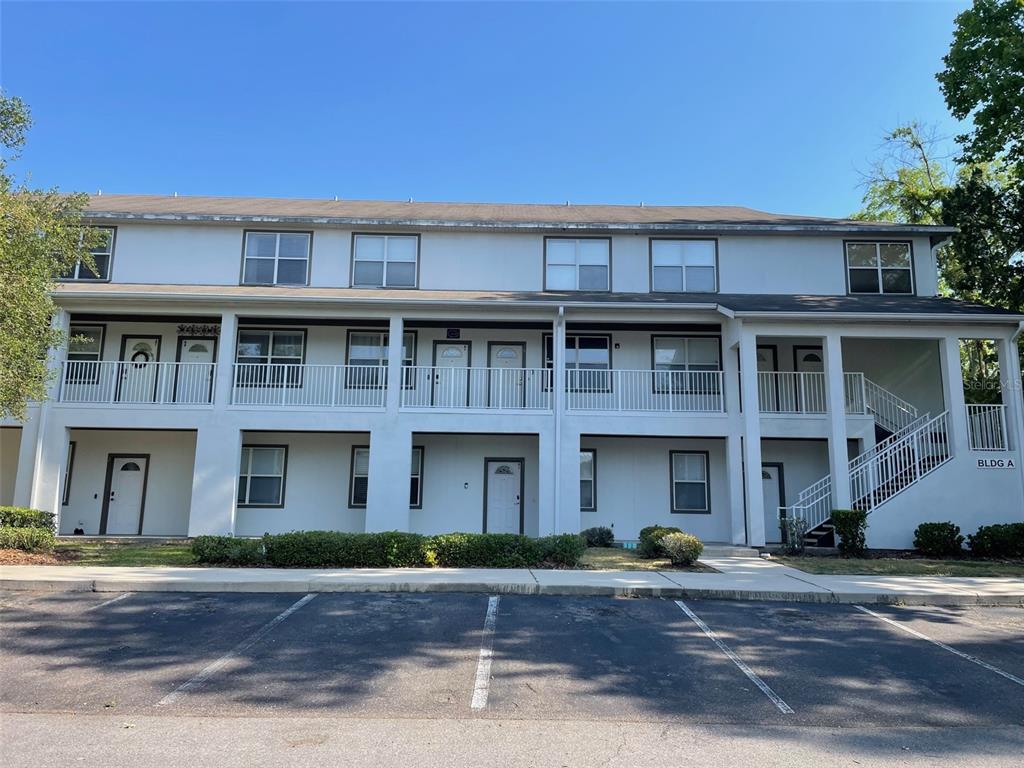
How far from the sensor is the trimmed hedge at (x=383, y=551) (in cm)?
1119

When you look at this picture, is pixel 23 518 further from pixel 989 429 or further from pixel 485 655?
pixel 989 429

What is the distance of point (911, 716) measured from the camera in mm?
5422

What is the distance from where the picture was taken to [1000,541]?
13.4 meters

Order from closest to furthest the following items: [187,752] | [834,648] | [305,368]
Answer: [187,752] < [834,648] < [305,368]

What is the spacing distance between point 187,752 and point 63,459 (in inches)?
546

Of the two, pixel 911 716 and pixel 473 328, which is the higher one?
pixel 473 328

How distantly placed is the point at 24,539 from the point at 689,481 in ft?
48.0

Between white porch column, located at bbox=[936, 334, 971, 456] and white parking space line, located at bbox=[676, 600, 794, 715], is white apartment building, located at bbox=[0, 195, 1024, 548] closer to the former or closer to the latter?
white porch column, located at bbox=[936, 334, 971, 456]

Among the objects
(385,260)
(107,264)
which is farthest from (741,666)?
(107,264)

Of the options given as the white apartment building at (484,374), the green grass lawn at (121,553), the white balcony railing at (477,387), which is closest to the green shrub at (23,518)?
the green grass lawn at (121,553)

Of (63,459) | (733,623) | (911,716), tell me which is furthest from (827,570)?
(63,459)

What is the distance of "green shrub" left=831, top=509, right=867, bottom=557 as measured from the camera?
1352 cm

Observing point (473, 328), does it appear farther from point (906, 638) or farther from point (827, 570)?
point (906, 638)

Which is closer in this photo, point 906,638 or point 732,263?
point 906,638
